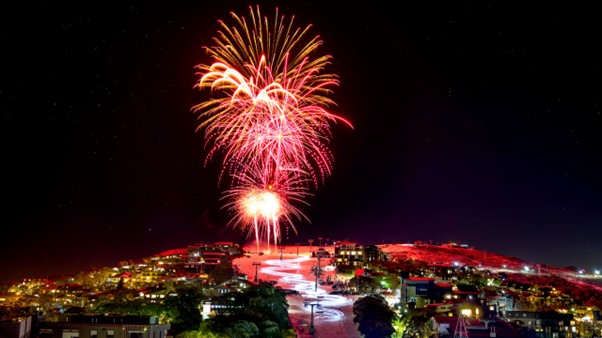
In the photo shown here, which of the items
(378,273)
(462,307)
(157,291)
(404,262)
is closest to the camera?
(462,307)

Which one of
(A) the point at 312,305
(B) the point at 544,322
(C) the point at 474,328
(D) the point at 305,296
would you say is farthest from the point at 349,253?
(C) the point at 474,328

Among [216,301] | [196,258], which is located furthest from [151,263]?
[216,301]

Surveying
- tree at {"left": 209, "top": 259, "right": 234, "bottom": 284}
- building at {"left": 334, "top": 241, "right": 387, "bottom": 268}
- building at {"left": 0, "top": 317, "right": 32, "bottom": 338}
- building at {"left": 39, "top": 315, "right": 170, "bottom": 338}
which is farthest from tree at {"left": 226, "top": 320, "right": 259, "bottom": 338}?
building at {"left": 334, "top": 241, "right": 387, "bottom": 268}

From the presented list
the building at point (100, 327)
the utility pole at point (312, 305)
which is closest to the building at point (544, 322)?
the utility pole at point (312, 305)

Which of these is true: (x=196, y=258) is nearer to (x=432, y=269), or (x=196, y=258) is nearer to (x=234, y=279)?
(x=234, y=279)

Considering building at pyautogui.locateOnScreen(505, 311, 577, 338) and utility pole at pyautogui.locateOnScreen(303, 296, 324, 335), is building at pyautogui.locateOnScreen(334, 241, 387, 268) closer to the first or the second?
utility pole at pyautogui.locateOnScreen(303, 296, 324, 335)

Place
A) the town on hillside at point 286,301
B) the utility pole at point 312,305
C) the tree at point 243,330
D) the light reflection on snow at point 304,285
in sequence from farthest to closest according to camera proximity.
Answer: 1. the light reflection on snow at point 304,285
2. the utility pole at point 312,305
3. the town on hillside at point 286,301
4. the tree at point 243,330

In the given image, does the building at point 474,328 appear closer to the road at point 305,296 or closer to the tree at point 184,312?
the road at point 305,296
